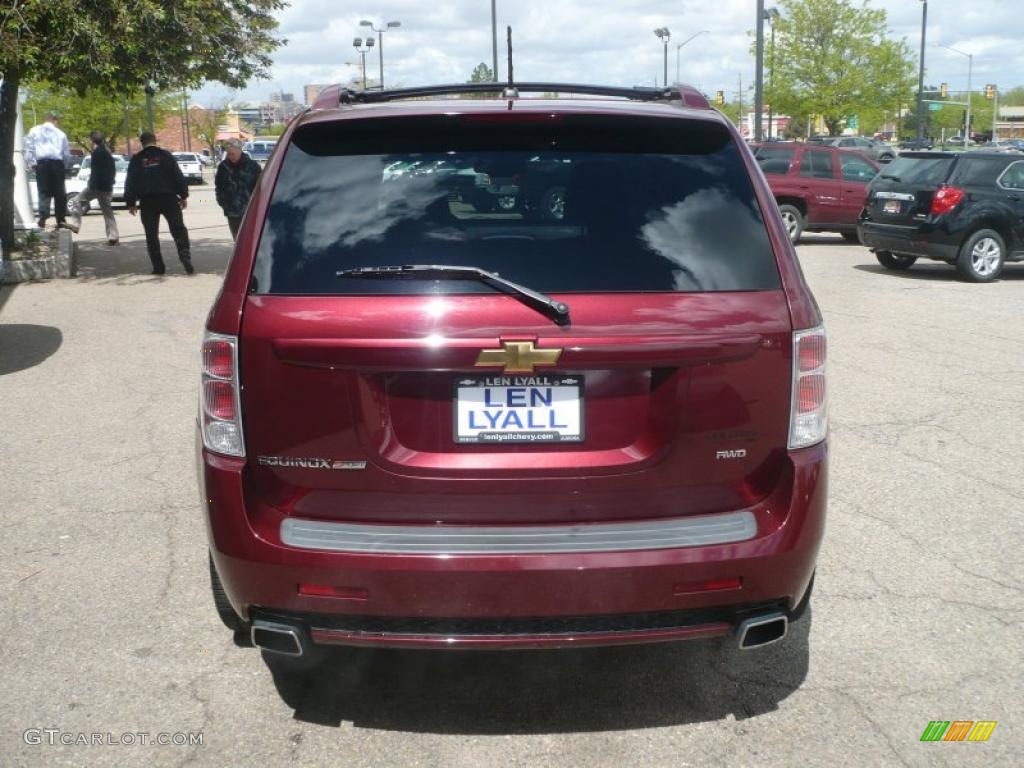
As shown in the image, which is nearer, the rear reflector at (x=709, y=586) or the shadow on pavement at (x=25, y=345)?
the rear reflector at (x=709, y=586)

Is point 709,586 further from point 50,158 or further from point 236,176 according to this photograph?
point 50,158

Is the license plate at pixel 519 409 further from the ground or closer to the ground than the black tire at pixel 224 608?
further from the ground

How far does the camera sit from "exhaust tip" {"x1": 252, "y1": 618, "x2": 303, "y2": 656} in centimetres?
293

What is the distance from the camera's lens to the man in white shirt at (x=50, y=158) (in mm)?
18922

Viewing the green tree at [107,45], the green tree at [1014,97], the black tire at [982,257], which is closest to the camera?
the green tree at [107,45]

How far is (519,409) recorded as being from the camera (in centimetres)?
283

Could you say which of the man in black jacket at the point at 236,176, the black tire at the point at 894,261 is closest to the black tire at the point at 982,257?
the black tire at the point at 894,261

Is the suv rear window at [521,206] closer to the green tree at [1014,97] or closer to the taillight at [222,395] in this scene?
the taillight at [222,395]

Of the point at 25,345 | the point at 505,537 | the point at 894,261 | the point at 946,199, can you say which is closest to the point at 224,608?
the point at 505,537

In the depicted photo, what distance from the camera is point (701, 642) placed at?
382 cm

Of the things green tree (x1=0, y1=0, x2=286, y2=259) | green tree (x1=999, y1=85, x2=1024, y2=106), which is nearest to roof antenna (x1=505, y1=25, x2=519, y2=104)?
green tree (x1=0, y1=0, x2=286, y2=259)

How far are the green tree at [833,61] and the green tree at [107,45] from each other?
40992mm

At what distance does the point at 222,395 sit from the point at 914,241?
13.0 m

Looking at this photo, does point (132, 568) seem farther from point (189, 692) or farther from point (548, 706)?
point (548, 706)
